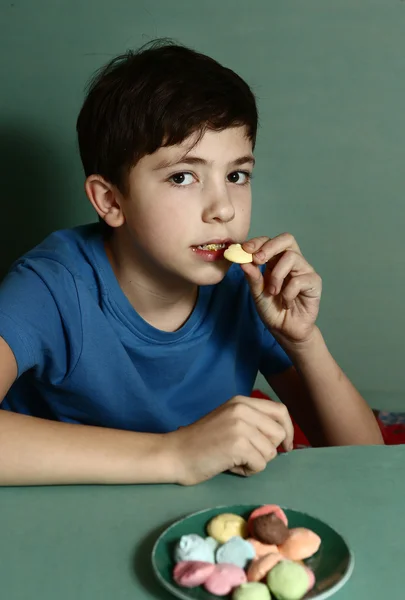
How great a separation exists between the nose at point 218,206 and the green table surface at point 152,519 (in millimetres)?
360

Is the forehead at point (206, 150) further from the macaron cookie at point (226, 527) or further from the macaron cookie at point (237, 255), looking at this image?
the macaron cookie at point (226, 527)

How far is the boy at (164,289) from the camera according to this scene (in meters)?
1.03

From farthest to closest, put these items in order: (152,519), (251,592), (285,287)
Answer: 1. (285,287)
2. (152,519)
3. (251,592)

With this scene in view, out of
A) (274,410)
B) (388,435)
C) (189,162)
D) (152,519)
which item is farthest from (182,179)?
(388,435)

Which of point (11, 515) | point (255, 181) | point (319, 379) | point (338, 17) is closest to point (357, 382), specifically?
point (255, 181)

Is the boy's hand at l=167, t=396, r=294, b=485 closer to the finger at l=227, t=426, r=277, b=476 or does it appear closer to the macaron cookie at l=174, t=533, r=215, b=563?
the finger at l=227, t=426, r=277, b=476

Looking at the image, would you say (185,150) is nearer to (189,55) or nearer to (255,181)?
(189,55)

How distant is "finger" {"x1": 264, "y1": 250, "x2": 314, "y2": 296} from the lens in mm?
1069

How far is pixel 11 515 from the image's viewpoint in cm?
71

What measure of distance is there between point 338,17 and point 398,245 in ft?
1.87

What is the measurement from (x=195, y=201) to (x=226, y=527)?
517 millimetres

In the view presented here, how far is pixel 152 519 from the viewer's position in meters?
0.70

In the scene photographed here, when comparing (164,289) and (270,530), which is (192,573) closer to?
(270,530)

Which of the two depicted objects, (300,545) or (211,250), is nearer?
(300,545)
